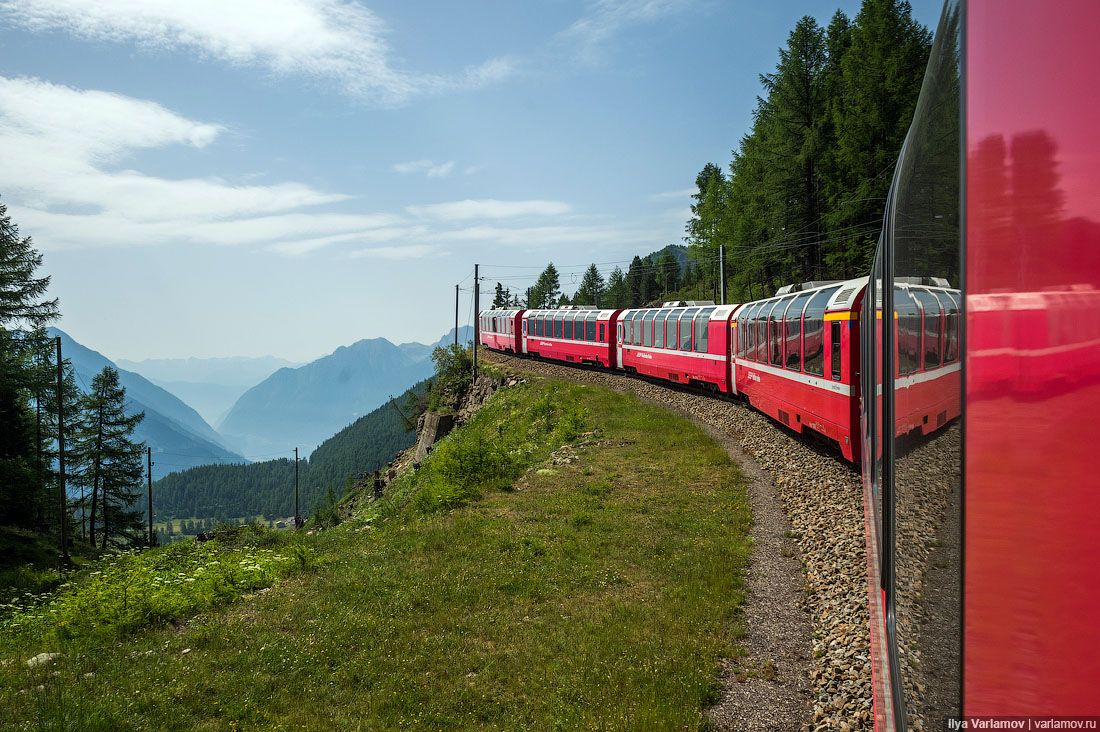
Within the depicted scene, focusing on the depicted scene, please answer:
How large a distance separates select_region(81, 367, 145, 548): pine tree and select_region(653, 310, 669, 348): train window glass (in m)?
48.5

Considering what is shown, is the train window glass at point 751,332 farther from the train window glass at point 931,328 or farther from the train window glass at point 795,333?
the train window glass at point 931,328

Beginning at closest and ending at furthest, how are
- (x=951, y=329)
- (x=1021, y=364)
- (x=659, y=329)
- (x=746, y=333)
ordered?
(x=1021, y=364), (x=951, y=329), (x=746, y=333), (x=659, y=329)

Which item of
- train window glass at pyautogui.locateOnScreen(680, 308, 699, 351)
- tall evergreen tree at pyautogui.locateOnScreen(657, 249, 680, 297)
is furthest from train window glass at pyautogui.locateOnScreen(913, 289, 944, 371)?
tall evergreen tree at pyautogui.locateOnScreen(657, 249, 680, 297)

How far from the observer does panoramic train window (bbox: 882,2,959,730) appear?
4.92 ft

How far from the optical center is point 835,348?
37.1 feet

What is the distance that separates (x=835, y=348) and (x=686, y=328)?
1327cm

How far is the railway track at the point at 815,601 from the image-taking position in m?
5.74

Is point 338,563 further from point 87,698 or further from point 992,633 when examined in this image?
point 992,633

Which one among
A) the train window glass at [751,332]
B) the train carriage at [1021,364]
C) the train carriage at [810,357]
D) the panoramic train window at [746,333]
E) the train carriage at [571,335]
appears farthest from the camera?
the train carriage at [571,335]

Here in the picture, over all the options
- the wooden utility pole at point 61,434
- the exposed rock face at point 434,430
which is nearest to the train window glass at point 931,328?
the wooden utility pole at point 61,434

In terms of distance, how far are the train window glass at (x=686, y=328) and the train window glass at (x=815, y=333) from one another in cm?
1112

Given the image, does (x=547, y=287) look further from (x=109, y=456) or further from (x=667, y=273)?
(x=109, y=456)

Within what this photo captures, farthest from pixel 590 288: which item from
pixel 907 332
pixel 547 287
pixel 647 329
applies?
pixel 907 332

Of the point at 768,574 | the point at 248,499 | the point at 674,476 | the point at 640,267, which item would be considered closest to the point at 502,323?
the point at 674,476
